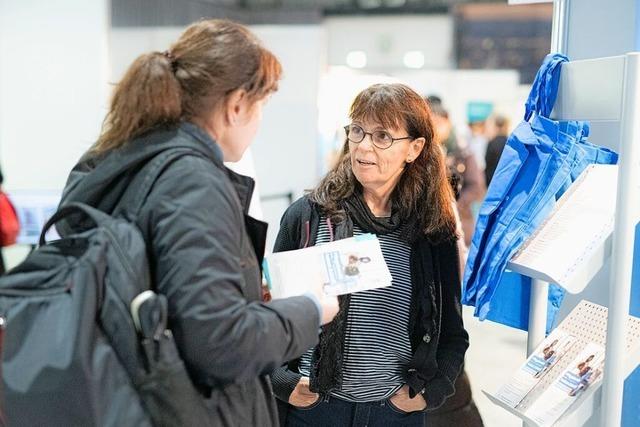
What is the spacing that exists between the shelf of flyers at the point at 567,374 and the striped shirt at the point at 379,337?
265 millimetres

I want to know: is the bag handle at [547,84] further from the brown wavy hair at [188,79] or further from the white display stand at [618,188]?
the brown wavy hair at [188,79]

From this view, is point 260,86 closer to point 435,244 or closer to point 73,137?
point 435,244

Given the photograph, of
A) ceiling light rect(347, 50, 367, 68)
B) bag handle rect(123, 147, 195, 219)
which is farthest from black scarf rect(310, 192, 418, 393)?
ceiling light rect(347, 50, 367, 68)

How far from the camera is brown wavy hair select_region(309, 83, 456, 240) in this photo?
2059 millimetres

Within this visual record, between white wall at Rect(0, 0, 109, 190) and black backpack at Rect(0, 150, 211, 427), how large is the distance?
198 inches

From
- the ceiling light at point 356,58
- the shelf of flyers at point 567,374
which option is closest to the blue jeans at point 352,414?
the shelf of flyers at point 567,374

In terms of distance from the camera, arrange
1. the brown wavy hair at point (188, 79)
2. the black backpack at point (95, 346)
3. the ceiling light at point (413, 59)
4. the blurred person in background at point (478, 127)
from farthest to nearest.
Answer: the ceiling light at point (413, 59), the blurred person in background at point (478, 127), the brown wavy hair at point (188, 79), the black backpack at point (95, 346)

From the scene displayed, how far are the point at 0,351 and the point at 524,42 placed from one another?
34.7ft

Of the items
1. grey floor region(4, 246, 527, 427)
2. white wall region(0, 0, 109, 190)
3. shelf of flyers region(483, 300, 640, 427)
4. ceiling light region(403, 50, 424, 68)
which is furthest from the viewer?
ceiling light region(403, 50, 424, 68)

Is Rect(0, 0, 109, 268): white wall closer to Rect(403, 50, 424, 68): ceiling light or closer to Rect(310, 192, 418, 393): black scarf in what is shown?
Rect(310, 192, 418, 393): black scarf

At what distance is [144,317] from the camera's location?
1.21 meters

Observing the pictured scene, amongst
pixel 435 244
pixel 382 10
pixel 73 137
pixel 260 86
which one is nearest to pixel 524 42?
pixel 382 10

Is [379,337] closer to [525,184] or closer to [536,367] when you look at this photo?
[536,367]

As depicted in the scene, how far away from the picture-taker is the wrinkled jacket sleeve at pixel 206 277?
123cm
